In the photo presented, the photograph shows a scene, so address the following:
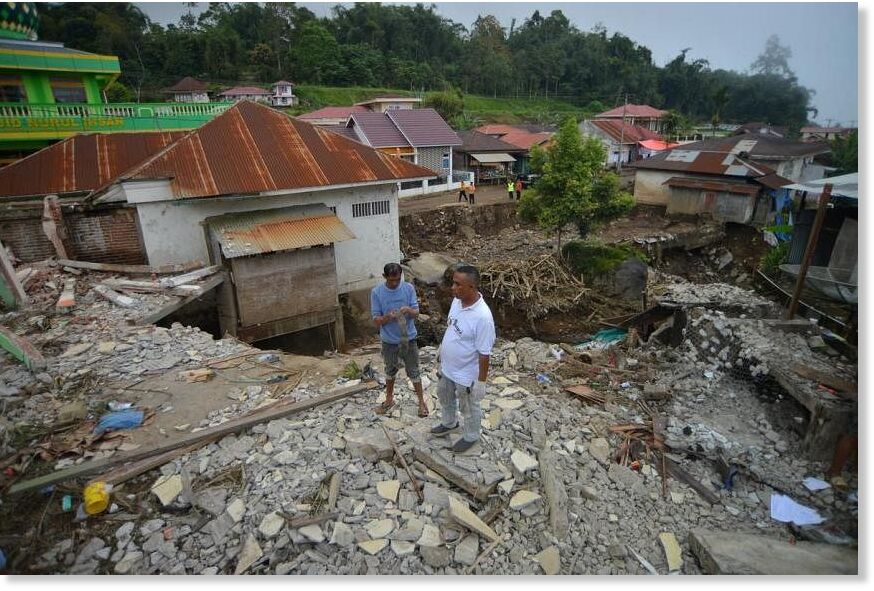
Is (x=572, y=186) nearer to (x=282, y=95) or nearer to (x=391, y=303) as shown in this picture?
(x=391, y=303)

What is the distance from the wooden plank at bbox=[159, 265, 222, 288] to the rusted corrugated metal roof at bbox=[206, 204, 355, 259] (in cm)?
73

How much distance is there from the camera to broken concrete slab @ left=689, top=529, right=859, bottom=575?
3.18 m

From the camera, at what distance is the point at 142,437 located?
473cm

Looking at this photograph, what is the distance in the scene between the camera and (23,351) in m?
5.80

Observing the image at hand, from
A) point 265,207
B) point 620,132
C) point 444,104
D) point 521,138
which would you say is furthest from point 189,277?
point 620,132

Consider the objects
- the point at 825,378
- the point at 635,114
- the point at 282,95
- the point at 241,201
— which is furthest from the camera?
the point at 282,95

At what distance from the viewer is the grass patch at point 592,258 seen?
49.3 ft

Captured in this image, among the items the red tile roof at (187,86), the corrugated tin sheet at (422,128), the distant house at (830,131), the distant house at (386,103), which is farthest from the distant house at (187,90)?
the distant house at (830,131)

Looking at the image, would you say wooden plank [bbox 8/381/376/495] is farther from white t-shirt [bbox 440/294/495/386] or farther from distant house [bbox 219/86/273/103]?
distant house [bbox 219/86/273/103]

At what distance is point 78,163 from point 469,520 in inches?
512

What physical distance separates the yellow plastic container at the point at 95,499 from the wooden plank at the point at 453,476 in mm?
Answer: 2603

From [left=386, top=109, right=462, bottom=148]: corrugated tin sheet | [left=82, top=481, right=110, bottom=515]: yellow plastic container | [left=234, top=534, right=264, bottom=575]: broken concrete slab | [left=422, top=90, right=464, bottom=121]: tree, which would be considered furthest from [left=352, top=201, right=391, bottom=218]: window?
[left=422, top=90, right=464, bottom=121]: tree

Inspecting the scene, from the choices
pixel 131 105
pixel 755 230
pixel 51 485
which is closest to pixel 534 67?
pixel 755 230

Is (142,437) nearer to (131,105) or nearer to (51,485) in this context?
(51,485)
